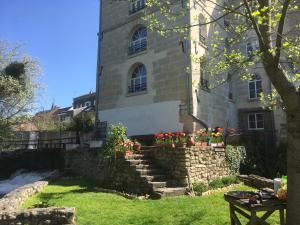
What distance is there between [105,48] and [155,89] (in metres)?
5.84

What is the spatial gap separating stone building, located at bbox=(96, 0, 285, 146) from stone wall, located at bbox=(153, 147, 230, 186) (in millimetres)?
3158

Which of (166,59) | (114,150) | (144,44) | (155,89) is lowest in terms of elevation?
(114,150)

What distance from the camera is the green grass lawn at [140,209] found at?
7.27 meters

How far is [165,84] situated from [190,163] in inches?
260

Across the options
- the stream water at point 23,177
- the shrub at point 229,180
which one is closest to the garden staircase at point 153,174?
the shrub at point 229,180

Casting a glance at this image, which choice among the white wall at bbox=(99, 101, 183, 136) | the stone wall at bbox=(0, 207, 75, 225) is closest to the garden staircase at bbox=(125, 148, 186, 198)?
the stone wall at bbox=(0, 207, 75, 225)

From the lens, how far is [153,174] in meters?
11.5

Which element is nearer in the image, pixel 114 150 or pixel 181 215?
pixel 181 215

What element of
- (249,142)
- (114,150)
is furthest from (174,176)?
(249,142)

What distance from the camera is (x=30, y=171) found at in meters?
21.8

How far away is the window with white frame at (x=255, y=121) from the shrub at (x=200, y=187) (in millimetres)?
9951

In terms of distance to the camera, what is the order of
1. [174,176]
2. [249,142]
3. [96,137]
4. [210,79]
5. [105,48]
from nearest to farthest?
[174,176], [249,142], [210,79], [96,137], [105,48]

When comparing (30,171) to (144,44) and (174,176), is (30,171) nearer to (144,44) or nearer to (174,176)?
(144,44)

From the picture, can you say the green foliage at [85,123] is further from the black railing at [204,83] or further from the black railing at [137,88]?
the black railing at [204,83]
